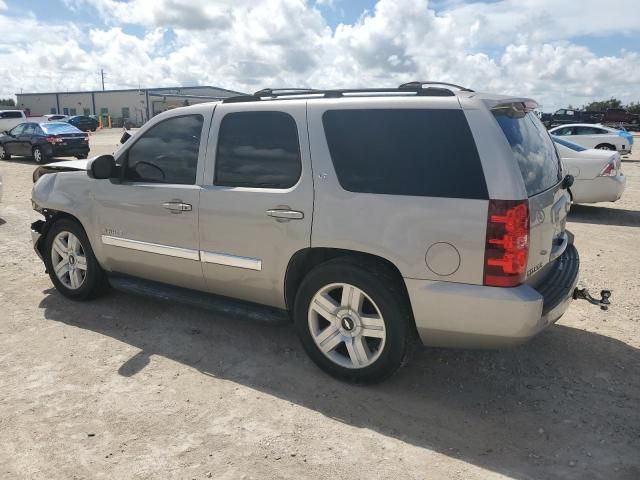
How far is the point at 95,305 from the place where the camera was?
495 cm

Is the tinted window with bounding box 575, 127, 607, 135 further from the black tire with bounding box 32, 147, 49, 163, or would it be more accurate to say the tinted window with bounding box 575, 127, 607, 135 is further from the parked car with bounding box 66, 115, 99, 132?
the parked car with bounding box 66, 115, 99, 132

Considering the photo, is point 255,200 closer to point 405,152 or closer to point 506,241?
point 405,152

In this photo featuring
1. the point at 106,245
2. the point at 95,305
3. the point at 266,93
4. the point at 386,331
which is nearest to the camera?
the point at 386,331

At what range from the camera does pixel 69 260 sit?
4969 millimetres

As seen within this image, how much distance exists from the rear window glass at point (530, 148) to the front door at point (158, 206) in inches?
85.7

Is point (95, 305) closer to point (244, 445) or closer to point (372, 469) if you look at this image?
point (244, 445)

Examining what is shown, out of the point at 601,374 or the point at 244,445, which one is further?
the point at 601,374

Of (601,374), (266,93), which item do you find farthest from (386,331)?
(266,93)

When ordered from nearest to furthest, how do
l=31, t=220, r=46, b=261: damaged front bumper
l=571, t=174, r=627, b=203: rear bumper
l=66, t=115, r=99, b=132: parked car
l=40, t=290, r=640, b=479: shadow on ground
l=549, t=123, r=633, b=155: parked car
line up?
1. l=40, t=290, r=640, b=479: shadow on ground
2. l=31, t=220, r=46, b=261: damaged front bumper
3. l=571, t=174, r=627, b=203: rear bumper
4. l=549, t=123, r=633, b=155: parked car
5. l=66, t=115, r=99, b=132: parked car

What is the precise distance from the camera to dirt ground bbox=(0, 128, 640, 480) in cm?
277

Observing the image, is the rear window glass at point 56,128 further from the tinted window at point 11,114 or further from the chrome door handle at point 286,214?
the chrome door handle at point 286,214

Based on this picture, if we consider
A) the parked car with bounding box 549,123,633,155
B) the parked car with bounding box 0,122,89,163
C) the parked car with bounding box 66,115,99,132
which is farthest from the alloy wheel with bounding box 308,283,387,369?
the parked car with bounding box 66,115,99,132

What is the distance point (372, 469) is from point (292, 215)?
5.31ft

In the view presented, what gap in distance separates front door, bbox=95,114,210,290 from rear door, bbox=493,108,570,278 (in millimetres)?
2212
